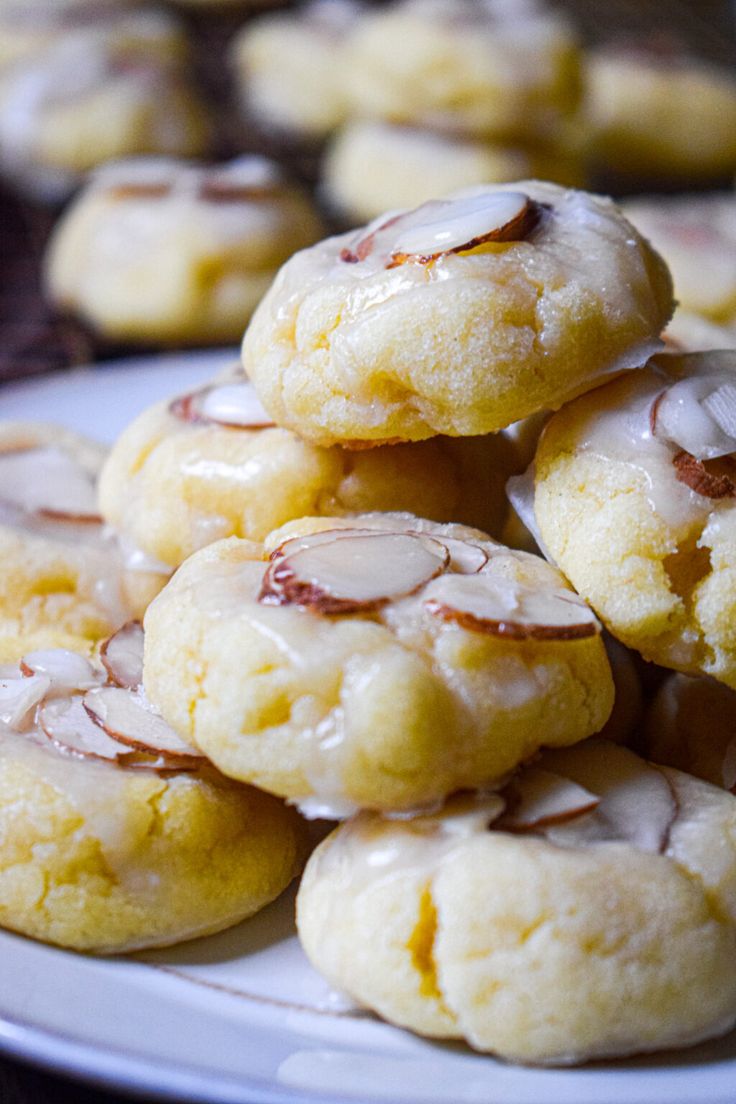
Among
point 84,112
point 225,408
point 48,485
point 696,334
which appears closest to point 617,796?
point 225,408

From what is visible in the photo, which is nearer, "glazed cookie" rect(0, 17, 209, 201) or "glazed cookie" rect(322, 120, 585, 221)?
"glazed cookie" rect(322, 120, 585, 221)

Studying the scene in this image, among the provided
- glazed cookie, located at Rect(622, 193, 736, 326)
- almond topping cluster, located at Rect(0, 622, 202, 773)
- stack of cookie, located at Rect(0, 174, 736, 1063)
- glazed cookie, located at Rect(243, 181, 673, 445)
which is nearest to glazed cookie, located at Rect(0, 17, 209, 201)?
glazed cookie, located at Rect(622, 193, 736, 326)

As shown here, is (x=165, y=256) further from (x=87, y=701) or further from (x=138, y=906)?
(x=138, y=906)

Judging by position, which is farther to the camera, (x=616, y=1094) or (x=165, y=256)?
(x=165, y=256)

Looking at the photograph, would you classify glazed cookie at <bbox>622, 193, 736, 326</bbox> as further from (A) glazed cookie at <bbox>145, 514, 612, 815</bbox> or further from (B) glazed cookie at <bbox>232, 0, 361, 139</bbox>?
(B) glazed cookie at <bbox>232, 0, 361, 139</bbox>

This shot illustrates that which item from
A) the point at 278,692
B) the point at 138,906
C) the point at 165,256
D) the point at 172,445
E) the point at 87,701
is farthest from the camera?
the point at 165,256

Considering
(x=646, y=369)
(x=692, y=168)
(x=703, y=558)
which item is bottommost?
(x=692, y=168)

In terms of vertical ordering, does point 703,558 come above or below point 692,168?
above

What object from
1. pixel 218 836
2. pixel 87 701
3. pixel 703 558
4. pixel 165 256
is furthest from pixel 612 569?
pixel 165 256
